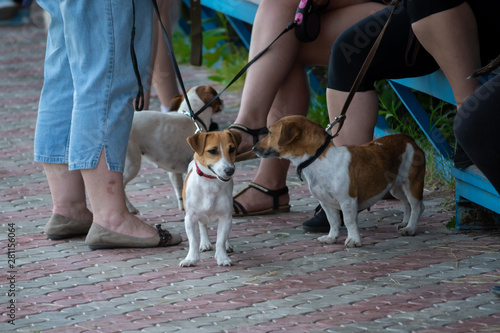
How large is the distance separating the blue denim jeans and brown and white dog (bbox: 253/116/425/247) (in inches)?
25.5

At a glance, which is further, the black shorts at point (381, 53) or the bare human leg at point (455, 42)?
the black shorts at point (381, 53)

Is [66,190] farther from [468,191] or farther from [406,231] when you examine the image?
[468,191]

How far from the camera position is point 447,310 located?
2.57m

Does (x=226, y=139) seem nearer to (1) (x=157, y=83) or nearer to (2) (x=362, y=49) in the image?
(2) (x=362, y=49)

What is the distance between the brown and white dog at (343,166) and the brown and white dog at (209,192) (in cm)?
18

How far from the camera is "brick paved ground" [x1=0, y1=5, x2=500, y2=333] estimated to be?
2.54m

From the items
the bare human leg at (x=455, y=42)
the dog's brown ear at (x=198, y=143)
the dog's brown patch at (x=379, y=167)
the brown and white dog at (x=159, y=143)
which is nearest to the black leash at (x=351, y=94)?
the dog's brown patch at (x=379, y=167)

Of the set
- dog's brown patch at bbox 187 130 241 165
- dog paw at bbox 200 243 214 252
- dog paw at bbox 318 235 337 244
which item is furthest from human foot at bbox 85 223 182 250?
dog paw at bbox 318 235 337 244

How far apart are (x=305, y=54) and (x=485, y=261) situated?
144 cm

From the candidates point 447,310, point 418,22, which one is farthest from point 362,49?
point 447,310

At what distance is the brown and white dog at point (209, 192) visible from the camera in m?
3.12
